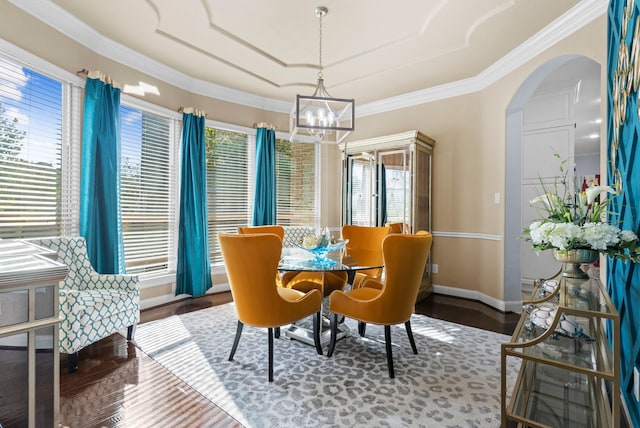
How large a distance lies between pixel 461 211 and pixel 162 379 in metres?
3.80

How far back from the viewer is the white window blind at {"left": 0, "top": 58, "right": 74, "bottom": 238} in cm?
243

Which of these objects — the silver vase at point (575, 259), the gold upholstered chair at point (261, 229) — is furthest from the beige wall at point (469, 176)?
the gold upholstered chair at point (261, 229)

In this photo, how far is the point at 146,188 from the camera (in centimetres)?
370

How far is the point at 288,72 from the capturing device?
152 inches

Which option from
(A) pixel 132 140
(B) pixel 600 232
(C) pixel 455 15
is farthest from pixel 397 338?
(A) pixel 132 140

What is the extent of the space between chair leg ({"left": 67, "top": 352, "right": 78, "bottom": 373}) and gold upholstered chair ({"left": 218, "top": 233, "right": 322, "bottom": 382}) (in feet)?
3.97

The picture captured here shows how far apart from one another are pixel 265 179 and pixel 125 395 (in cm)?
319

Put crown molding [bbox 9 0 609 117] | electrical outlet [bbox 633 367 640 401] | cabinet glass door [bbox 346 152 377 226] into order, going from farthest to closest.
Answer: cabinet glass door [bbox 346 152 377 226] < crown molding [bbox 9 0 609 117] < electrical outlet [bbox 633 367 640 401]

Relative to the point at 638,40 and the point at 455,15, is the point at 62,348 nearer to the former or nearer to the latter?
the point at 638,40

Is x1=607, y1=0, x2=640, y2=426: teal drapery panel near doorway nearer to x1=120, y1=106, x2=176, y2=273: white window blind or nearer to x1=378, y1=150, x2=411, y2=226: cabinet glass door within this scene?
x1=378, y1=150, x2=411, y2=226: cabinet glass door

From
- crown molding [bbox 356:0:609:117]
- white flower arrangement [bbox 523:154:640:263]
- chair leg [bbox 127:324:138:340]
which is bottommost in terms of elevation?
chair leg [bbox 127:324:138:340]

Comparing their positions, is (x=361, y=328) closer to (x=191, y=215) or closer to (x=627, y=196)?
(x=627, y=196)

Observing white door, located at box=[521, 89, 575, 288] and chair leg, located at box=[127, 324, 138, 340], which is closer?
chair leg, located at box=[127, 324, 138, 340]

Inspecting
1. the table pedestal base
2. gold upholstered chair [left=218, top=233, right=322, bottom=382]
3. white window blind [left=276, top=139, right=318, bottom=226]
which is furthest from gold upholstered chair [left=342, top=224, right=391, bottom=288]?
white window blind [left=276, top=139, right=318, bottom=226]
